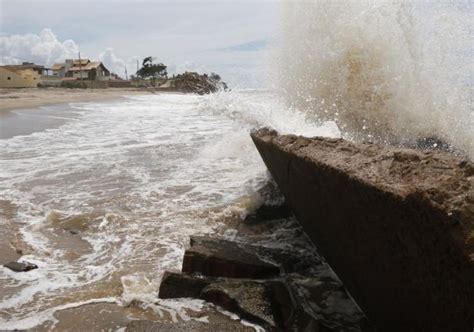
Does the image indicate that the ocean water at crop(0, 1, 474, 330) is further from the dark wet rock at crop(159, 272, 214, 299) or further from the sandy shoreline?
the sandy shoreline

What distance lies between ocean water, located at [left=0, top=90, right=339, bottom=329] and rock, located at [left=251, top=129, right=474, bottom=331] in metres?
1.19

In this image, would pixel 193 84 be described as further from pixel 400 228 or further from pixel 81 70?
pixel 400 228

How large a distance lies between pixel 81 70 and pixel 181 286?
220ft

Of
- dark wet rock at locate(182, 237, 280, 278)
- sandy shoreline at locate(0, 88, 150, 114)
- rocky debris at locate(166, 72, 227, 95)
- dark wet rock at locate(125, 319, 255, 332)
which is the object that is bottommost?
dark wet rock at locate(125, 319, 255, 332)

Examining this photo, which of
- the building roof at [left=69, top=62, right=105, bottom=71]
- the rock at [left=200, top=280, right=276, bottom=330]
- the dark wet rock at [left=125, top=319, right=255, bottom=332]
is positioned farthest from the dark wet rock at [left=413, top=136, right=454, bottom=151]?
the building roof at [left=69, top=62, right=105, bottom=71]

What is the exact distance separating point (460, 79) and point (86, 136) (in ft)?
28.5

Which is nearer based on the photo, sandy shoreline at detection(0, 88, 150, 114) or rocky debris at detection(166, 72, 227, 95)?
sandy shoreline at detection(0, 88, 150, 114)

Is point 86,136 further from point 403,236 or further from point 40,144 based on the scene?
point 403,236

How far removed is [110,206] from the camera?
5.25 meters

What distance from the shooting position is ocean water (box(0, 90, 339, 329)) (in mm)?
3152

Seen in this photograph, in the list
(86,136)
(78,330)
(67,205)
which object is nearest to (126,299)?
(78,330)

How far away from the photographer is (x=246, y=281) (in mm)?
2986

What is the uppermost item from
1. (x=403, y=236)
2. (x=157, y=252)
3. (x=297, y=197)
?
(x=403, y=236)

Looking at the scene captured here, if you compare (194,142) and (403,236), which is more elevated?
(403,236)
